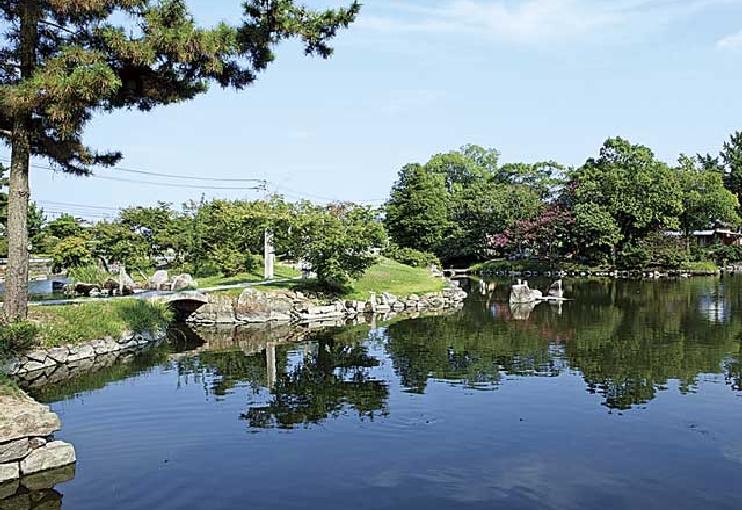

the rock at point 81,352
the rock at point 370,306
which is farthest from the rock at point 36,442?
the rock at point 370,306

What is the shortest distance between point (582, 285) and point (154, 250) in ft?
85.7

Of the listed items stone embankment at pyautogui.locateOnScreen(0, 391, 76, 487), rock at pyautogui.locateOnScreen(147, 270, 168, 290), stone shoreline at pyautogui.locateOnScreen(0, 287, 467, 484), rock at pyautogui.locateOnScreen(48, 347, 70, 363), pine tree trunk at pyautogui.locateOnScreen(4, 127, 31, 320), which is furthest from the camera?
rock at pyautogui.locateOnScreen(147, 270, 168, 290)

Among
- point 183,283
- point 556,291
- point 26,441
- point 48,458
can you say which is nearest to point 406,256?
point 556,291

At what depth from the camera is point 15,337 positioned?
16109 millimetres

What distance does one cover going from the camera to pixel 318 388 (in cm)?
1539

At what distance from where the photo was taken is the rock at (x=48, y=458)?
31.3 feet

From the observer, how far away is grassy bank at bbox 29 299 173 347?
59.0 feet

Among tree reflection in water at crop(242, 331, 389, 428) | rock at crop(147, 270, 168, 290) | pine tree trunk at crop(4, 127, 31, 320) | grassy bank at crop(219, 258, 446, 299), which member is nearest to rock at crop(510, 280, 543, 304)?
grassy bank at crop(219, 258, 446, 299)

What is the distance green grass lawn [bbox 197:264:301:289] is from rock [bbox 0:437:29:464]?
69.7 ft

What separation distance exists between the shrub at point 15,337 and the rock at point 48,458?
6.98 meters

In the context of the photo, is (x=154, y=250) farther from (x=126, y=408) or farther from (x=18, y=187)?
(x=126, y=408)

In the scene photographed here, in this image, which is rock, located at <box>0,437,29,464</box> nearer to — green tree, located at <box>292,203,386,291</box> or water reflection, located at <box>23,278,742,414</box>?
water reflection, located at <box>23,278,742,414</box>

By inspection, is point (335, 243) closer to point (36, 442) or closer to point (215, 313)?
point (215, 313)

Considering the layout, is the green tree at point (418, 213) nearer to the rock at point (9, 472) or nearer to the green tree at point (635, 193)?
the green tree at point (635, 193)
